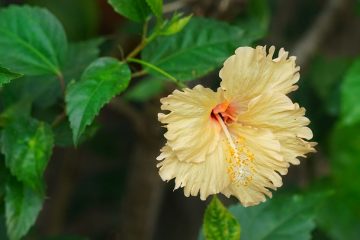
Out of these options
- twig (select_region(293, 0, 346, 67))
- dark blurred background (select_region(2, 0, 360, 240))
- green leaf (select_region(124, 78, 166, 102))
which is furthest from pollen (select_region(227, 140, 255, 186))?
twig (select_region(293, 0, 346, 67))

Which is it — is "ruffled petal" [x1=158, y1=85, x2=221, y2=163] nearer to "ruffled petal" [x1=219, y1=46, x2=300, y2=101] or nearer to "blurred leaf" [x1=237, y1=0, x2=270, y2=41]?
"ruffled petal" [x1=219, y1=46, x2=300, y2=101]

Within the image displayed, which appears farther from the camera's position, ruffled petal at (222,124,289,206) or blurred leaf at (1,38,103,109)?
blurred leaf at (1,38,103,109)

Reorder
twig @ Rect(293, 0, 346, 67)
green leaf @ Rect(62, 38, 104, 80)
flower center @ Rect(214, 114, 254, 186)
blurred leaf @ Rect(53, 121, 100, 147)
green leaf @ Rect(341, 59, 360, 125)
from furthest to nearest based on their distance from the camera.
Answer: twig @ Rect(293, 0, 346, 67) < green leaf @ Rect(341, 59, 360, 125) < green leaf @ Rect(62, 38, 104, 80) < blurred leaf @ Rect(53, 121, 100, 147) < flower center @ Rect(214, 114, 254, 186)

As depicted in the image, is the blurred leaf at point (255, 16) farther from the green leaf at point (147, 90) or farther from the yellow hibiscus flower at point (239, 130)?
the yellow hibiscus flower at point (239, 130)

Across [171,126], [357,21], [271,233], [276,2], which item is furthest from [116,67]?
[357,21]

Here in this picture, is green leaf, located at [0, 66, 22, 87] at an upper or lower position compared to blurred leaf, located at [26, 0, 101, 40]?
lower

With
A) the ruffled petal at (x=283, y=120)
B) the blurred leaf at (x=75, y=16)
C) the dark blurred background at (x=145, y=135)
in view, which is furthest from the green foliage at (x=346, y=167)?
the blurred leaf at (x=75, y=16)

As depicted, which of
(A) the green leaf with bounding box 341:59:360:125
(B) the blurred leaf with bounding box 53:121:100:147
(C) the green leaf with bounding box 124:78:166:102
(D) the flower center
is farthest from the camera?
(C) the green leaf with bounding box 124:78:166:102

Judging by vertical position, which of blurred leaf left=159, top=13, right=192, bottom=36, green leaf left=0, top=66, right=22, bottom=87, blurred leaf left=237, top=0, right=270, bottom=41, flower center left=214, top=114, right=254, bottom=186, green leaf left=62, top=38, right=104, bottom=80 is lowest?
flower center left=214, top=114, right=254, bottom=186

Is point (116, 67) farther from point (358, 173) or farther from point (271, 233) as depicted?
point (358, 173)
